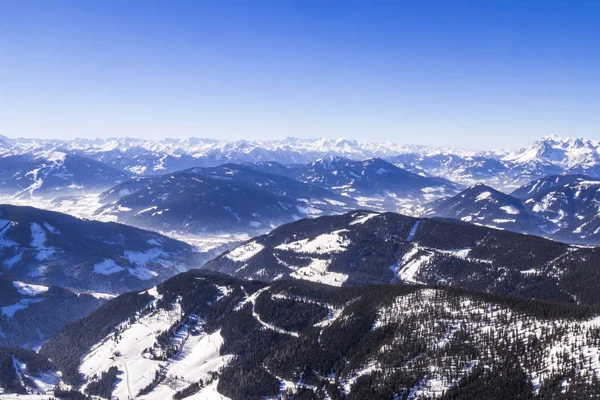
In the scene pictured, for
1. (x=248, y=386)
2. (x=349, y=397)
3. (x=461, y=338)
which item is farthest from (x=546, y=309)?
(x=248, y=386)

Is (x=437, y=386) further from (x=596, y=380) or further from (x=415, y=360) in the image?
(x=596, y=380)

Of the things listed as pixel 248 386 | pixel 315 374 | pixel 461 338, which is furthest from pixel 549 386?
pixel 248 386

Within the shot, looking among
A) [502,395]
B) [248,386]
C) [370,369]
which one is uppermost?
[502,395]

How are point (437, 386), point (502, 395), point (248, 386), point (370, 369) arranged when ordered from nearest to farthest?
point (502, 395) < point (437, 386) < point (370, 369) < point (248, 386)

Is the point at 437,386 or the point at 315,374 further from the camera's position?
the point at 315,374

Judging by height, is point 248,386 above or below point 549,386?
below

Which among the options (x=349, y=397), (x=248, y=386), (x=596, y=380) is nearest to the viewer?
(x=596, y=380)

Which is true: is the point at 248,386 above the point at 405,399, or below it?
below

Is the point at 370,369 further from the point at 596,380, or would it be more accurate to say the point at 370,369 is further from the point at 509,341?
the point at 596,380

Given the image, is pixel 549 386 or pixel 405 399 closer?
pixel 549 386
